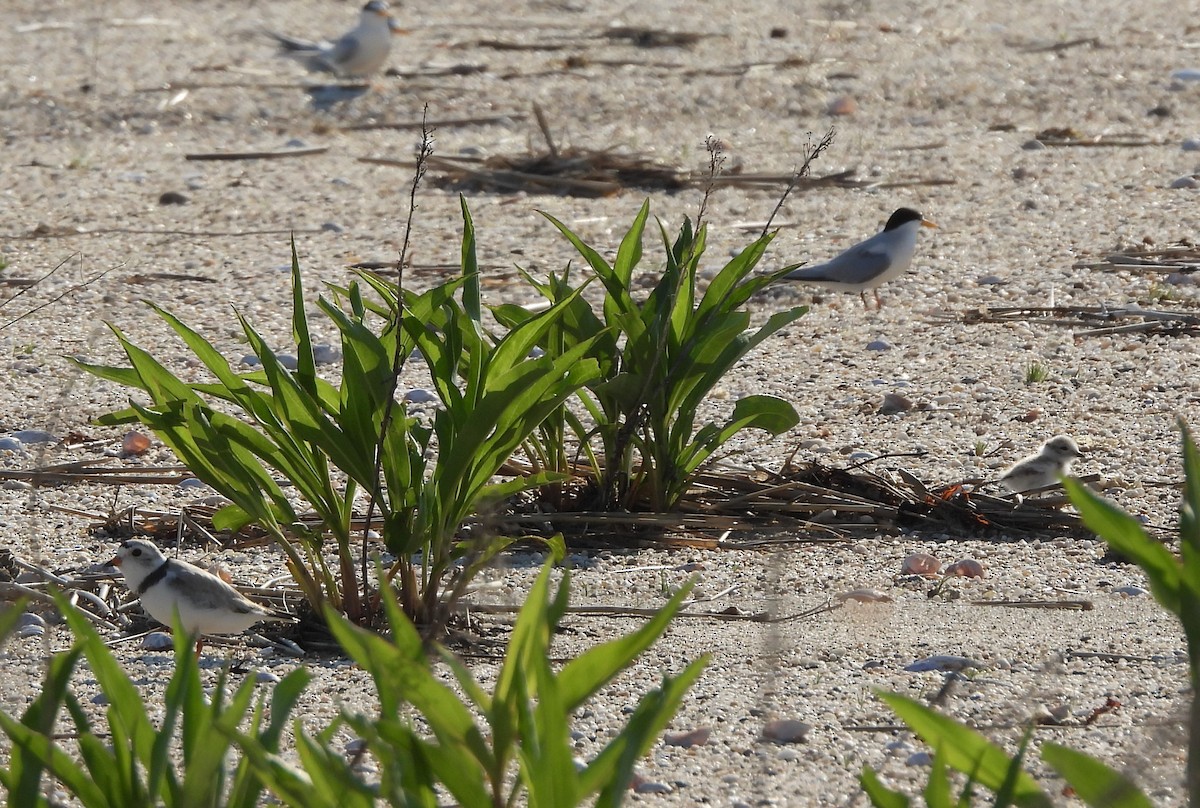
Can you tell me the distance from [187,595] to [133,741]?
120 cm

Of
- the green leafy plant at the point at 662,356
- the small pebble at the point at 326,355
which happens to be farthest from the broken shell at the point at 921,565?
the small pebble at the point at 326,355

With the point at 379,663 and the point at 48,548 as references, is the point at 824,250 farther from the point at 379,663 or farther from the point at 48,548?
the point at 379,663

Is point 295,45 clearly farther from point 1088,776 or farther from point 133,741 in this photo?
point 1088,776

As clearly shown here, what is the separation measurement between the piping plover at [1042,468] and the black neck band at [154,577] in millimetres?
2369

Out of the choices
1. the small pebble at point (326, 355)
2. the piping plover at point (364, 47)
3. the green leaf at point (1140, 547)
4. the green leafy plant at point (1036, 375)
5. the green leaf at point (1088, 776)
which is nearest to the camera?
the green leaf at point (1088, 776)

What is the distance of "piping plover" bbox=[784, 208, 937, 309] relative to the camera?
21.9 feet

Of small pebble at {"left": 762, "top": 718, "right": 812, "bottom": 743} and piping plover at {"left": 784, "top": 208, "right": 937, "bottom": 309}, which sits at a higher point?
piping plover at {"left": 784, "top": 208, "right": 937, "bottom": 309}

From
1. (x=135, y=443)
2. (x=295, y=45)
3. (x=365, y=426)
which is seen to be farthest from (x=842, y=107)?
(x=365, y=426)

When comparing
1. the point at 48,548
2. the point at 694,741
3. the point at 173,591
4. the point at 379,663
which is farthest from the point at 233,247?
the point at 379,663

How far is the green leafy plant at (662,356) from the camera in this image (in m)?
4.12

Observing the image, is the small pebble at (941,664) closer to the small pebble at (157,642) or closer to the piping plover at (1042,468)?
the piping plover at (1042,468)

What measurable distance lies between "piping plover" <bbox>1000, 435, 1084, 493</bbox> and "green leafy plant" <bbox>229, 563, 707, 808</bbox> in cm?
266

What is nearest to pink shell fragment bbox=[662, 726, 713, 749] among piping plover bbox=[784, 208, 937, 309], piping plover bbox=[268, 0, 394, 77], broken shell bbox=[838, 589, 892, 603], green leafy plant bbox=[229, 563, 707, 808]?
broken shell bbox=[838, 589, 892, 603]

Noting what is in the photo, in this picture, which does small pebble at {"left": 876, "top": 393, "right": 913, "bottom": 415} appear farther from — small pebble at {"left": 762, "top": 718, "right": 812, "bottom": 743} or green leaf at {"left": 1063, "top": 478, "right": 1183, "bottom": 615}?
green leaf at {"left": 1063, "top": 478, "right": 1183, "bottom": 615}
